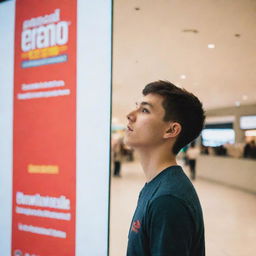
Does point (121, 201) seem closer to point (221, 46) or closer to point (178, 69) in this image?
point (178, 69)

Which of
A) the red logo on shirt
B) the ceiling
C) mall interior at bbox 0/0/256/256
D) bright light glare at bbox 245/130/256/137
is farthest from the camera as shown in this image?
bright light glare at bbox 245/130/256/137

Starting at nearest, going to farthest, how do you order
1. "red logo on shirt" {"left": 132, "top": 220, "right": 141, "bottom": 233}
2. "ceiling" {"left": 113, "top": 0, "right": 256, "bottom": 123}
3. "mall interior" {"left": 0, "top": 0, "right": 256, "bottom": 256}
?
1. "red logo on shirt" {"left": 132, "top": 220, "right": 141, "bottom": 233}
2. "mall interior" {"left": 0, "top": 0, "right": 256, "bottom": 256}
3. "ceiling" {"left": 113, "top": 0, "right": 256, "bottom": 123}

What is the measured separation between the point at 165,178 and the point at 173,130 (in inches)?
7.8

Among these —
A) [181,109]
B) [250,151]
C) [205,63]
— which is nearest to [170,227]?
[181,109]

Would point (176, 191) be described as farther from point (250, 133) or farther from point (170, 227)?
point (250, 133)

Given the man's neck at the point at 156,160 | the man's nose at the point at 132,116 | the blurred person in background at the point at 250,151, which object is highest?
the man's nose at the point at 132,116

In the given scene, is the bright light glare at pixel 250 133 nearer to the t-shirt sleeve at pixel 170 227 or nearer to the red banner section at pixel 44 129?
the red banner section at pixel 44 129

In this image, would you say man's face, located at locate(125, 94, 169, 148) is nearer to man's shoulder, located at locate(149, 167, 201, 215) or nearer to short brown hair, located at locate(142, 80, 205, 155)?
short brown hair, located at locate(142, 80, 205, 155)

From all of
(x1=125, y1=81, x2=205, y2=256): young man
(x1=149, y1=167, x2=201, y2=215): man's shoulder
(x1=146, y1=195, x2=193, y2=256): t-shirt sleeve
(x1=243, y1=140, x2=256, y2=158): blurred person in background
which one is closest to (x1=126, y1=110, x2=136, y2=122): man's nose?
(x1=125, y1=81, x2=205, y2=256): young man

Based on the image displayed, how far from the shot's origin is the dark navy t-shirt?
2.76 feet

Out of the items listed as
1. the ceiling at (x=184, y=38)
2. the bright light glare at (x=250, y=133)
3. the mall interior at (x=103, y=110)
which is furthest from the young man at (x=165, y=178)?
the bright light glare at (x=250, y=133)

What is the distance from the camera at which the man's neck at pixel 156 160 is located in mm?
1120

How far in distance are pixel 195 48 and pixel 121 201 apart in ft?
11.8

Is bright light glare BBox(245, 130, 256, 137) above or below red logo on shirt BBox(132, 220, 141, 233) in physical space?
above
